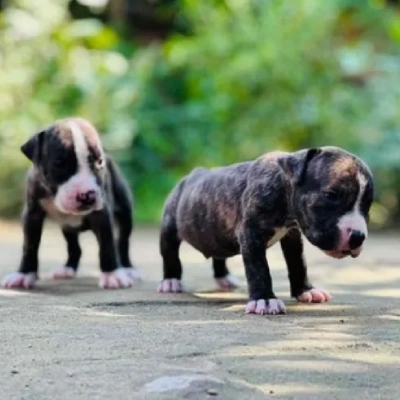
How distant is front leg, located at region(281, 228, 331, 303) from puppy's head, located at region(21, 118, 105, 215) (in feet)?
3.23

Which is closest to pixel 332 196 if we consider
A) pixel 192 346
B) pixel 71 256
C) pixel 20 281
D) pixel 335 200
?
pixel 335 200

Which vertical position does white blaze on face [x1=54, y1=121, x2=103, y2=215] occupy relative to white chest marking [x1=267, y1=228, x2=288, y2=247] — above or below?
above

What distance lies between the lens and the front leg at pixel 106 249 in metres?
5.19

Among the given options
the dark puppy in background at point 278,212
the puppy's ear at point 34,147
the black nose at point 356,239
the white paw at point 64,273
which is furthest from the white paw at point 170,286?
the black nose at point 356,239

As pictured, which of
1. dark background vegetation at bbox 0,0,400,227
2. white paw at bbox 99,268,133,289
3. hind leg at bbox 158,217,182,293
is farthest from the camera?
dark background vegetation at bbox 0,0,400,227

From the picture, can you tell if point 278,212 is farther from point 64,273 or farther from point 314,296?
point 64,273

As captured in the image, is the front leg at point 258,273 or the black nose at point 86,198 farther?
the black nose at point 86,198

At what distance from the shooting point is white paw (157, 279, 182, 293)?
494cm

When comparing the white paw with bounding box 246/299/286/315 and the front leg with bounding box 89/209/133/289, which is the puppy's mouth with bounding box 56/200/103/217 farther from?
the white paw with bounding box 246/299/286/315

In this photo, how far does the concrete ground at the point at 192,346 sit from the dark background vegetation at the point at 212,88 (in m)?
6.27

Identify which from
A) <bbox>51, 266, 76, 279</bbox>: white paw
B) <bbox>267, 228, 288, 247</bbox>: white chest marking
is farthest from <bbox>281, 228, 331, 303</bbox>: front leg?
<bbox>51, 266, 76, 279</bbox>: white paw

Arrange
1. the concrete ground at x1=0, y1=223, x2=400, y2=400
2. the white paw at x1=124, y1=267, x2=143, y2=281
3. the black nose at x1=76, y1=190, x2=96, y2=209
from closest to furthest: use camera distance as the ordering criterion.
→ the concrete ground at x1=0, y1=223, x2=400, y2=400
the black nose at x1=76, y1=190, x2=96, y2=209
the white paw at x1=124, y1=267, x2=143, y2=281

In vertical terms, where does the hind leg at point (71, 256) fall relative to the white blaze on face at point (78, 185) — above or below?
below

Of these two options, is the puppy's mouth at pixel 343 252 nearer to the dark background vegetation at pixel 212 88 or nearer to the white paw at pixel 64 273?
the white paw at pixel 64 273
